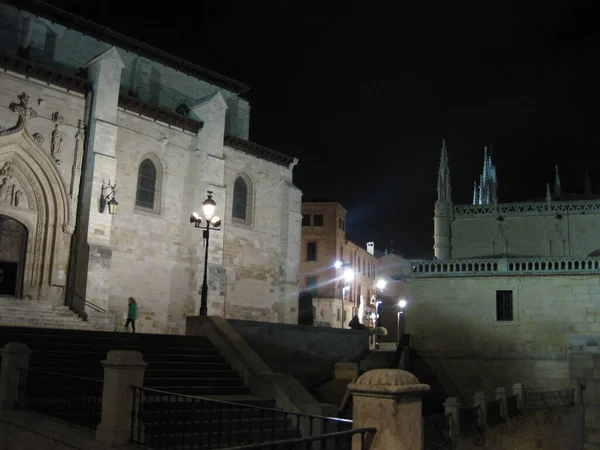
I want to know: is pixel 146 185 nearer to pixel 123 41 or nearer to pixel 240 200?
pixel 240 200

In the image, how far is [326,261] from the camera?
180 feet

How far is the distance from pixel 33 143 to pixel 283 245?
13478mm

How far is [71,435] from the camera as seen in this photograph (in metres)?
9.13

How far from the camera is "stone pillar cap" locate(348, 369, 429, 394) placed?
20.2 ft

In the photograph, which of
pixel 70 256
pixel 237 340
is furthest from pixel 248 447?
pixel 70 256

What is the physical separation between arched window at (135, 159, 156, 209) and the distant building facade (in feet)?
91.4

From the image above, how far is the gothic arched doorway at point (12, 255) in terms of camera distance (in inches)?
840

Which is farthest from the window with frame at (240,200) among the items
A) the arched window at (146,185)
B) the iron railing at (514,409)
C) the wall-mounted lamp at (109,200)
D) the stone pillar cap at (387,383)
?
the stone pillar cap at (387,383)

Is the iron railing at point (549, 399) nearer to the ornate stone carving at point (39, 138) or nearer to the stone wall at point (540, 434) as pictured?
the stone wall at point (540, 434)

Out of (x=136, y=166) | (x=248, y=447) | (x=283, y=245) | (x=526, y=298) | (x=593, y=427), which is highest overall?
(x=136, y=166)

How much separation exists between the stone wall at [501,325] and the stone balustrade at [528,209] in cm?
1000

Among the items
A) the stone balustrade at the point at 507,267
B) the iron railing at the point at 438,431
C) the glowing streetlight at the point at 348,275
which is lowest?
the iron railing at the point at 438,431

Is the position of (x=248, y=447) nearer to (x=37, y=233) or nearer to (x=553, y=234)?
(x=37, y=233)

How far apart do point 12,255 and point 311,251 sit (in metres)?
35.8
